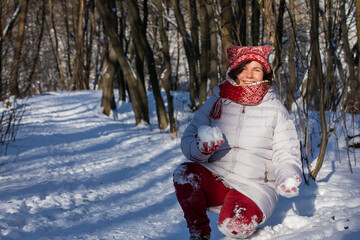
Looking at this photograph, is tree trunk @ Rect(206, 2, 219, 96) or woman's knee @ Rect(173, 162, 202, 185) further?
tree trunk @ Rect(206, 2, 219, 96)

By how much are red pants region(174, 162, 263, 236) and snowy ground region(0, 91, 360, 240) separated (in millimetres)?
293

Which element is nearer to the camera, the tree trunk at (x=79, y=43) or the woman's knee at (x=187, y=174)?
the woman's knee at (x=187, y=174)

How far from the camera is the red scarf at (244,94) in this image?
225 centimetres

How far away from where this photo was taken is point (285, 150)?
2.14 metres

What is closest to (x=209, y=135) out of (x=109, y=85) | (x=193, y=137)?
(x=193, y=137)

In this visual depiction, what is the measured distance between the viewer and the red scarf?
2254 millimetres

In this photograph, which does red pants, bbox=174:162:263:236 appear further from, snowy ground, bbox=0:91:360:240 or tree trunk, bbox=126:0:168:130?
tree trunk, bbox=126:0:168:130

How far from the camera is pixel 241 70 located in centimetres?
239

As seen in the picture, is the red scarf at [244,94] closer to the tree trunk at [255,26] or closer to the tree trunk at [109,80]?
the tree trunk at [255,26]

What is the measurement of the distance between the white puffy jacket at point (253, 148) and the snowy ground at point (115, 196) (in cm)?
34

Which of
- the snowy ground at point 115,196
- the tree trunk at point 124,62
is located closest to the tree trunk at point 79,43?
the tree trunk at point 124,62

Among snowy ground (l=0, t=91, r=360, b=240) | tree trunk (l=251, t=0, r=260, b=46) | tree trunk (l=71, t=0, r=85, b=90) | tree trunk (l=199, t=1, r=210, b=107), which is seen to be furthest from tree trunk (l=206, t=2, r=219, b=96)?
tree trunk (l=71, t=0, r=85, b=90)

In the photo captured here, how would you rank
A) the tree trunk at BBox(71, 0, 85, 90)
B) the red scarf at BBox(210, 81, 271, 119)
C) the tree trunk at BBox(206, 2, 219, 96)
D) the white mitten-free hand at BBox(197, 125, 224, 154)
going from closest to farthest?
the white mitten-free hand at BBox(197, 125, 224, 154)
the red scarf at BBox(210, 81, 271, 119)
the tree trunk at BBox(206, 2, 219, 96)
the tree trunk at BBox(71, 0, 85, 90)

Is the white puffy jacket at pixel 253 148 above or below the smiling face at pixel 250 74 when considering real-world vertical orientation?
below
